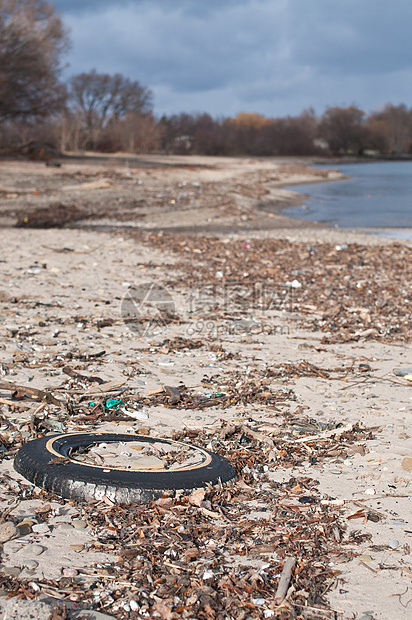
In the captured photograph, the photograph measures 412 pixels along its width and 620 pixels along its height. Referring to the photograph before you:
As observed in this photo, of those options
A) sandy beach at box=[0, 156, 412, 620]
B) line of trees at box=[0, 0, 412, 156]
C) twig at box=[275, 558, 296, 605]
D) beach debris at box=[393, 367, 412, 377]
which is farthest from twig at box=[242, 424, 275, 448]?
line of trees at box=[0, 0, 412, 156]

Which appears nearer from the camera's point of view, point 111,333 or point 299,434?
point 299,434

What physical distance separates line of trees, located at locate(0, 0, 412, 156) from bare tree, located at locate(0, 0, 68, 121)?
50 millimetres

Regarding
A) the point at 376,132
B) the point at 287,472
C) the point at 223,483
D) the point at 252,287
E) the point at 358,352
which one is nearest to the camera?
the point at 223,483

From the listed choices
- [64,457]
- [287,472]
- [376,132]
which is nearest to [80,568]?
[64,457]

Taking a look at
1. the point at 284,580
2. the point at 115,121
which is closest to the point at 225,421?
the point at 284,580

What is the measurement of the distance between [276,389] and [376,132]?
86636 mm

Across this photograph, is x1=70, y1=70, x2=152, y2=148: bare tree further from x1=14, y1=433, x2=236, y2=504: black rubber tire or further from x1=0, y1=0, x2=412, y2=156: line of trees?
x1=14, y1=433, x2=236, y2=504: black rubber tire

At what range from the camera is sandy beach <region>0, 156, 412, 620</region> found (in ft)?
6.86

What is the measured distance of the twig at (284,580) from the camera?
6.70 ft

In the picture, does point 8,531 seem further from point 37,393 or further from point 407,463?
point 407,463

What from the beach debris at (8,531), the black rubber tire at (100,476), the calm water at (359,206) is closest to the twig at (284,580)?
the black rubber tire at (100,476)

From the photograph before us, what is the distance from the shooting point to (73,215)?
14828 millimetres

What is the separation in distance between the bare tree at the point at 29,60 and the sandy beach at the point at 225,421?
2503 cm

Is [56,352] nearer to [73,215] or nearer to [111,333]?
[111,333]
